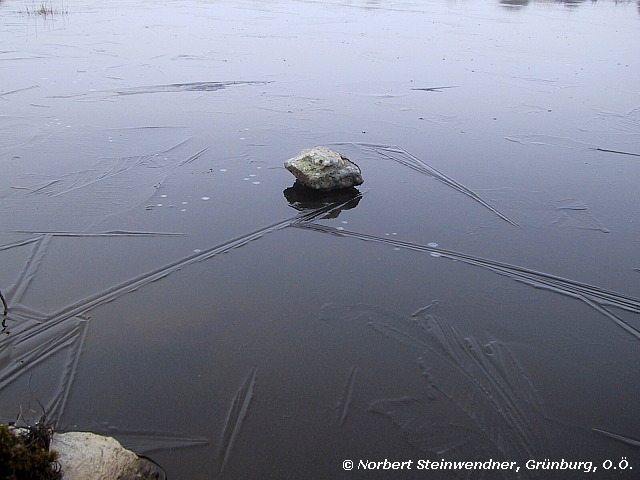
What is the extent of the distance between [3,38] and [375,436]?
1557cm

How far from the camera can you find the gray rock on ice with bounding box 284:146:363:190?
6289 mm

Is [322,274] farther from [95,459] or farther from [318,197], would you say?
[95,459]

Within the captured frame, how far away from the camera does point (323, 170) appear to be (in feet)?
20.6

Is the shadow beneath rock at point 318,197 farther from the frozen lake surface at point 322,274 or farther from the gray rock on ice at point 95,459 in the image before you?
the gray rock on ice at point 95,459

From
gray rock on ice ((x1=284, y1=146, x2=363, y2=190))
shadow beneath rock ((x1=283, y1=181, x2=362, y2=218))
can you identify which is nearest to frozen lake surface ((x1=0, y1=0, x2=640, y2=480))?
shadow beneath rock ((x1=283, y1=181, x2=362, y2=218))

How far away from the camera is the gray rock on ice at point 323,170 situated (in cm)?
629

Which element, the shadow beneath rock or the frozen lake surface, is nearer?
the frozen lake surface

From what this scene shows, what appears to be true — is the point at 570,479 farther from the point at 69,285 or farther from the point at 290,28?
the point at 290,28

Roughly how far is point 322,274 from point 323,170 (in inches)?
71.9

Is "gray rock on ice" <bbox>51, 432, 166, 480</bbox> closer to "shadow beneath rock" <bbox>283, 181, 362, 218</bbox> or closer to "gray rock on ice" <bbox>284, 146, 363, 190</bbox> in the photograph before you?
"shadow beneath rock" <bbox>283, 181, 362, 218</bbox>

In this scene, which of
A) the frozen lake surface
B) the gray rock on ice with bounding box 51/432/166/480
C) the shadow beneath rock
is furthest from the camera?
the shadow beneath rock

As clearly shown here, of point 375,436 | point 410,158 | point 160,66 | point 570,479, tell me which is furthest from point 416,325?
point 160,66

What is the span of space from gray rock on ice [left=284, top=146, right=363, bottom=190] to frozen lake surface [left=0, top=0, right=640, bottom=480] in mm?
223

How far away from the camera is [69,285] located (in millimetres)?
4508
